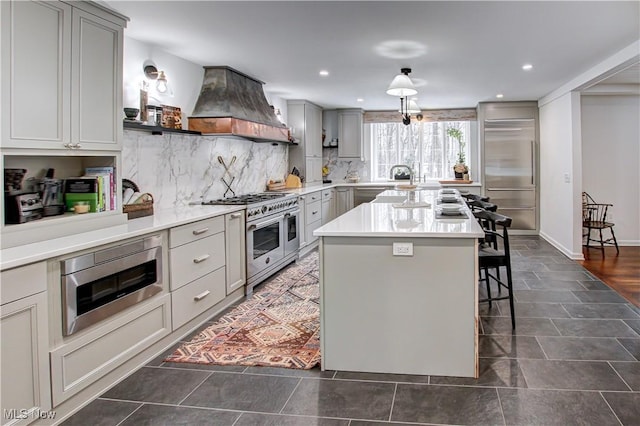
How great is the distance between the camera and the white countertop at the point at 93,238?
2086 mm

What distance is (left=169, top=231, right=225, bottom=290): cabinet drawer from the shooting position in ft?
10.7

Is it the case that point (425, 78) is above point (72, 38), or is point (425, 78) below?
above

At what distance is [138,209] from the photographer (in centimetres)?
358

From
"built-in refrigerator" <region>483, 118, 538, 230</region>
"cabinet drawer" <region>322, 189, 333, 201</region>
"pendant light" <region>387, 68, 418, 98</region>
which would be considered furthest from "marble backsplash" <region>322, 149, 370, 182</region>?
"pendant light" <region>387, 68, 418, 98</region>

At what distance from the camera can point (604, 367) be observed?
110 inches

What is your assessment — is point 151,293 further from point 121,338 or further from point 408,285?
point 408,285

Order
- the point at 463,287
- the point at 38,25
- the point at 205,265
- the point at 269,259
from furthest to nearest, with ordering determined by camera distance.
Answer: the point at 269,259 < the point at 205,265 < the point at 463,287 < the point at 38,25

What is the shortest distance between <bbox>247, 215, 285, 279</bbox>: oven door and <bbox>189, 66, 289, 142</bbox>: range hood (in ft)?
3.14

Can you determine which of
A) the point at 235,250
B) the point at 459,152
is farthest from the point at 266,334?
the point at 459,152

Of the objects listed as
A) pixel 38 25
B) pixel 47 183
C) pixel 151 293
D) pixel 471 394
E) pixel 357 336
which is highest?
pixel 38 25

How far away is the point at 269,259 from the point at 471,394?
293 cm

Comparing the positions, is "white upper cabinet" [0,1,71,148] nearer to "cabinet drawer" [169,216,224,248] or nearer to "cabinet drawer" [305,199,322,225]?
"cabinet drawer" [169,216,224,248]

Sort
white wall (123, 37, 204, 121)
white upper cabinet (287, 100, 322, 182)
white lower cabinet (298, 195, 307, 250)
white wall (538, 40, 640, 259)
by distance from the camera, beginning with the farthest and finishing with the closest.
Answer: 1. white upper cabinet (287, 100, 322, 182)
2. white lower cabinet (298, 195, 307, 250)
3. white wall (538, 40, 640, 259)
4. white wall (123, 37, 204, 121)

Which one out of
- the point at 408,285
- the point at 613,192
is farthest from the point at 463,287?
the point at 613,192
